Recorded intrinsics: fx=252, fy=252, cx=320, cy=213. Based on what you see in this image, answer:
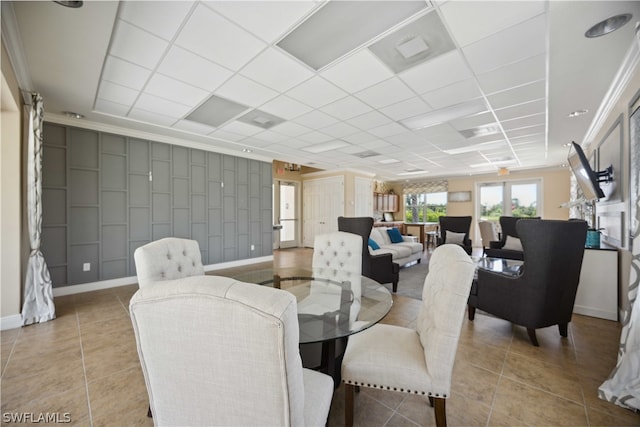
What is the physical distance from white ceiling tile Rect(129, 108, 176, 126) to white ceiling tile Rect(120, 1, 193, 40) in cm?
191

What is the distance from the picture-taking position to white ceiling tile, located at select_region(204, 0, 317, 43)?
1.73 meters

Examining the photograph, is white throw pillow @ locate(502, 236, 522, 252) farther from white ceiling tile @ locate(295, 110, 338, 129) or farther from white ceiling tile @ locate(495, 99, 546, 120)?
white ceiling tile @ locate(295, 110, 338, 129)

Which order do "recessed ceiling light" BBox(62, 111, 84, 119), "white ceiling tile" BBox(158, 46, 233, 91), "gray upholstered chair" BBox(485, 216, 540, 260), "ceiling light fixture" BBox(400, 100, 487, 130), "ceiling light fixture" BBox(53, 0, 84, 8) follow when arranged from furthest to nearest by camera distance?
"gray upholstered chair" BBox(485, 216, 540, 260)
"recessed ceiling light" BBox(62, 111, 84, 119)
"ceiling light fixture" BBox(400, 100, 487, 130)
"white ceiling tile" BBox(158, 46, 233, 91)
"ceiling light fixture" BBox(53, 0, 84, 8)

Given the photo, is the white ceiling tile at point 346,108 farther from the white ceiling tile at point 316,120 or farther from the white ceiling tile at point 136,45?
the white ceiling tile at point 136,45

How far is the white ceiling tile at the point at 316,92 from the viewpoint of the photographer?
8.98 feet

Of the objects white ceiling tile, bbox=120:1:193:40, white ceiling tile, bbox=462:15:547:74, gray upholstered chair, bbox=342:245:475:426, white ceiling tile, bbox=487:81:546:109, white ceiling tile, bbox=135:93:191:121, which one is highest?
white ceiling tile, bbox=120:1:193:40

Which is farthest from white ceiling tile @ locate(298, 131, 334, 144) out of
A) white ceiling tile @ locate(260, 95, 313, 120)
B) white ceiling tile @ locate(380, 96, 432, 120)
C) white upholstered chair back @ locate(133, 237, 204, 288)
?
white upholstered chair back @ locate(133, 237, 204, 288)

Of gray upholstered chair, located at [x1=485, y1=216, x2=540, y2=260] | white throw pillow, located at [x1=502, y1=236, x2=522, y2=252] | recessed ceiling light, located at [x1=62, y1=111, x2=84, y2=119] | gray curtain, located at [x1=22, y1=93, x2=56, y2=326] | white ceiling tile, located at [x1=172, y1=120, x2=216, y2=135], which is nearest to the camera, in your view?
gray curtain, located at [x1=22, y1=93, x2=56, y2=326]

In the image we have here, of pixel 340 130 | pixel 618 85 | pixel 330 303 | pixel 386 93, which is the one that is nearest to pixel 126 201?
pixel 340 130

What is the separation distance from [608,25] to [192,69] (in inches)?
134

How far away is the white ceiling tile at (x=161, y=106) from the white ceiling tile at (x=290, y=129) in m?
1.31

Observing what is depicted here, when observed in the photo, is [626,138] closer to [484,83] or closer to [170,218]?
[484,83]

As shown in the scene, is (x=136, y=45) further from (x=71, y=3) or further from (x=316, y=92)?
(x=316, y=92)

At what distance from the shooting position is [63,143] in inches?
146
